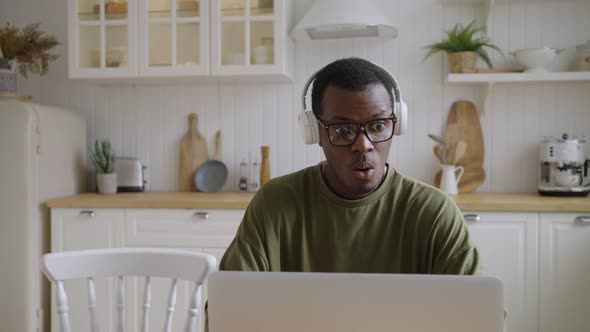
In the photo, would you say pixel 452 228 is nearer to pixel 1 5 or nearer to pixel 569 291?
pixel 569 291

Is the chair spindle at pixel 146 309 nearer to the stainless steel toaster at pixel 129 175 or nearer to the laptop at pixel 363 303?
the laptop at pixel 363 303

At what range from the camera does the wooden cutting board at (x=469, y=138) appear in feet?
10.3

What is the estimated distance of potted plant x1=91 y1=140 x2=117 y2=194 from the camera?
327cm

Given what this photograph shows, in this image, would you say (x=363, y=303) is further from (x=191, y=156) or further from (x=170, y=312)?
(x=191, y=156)

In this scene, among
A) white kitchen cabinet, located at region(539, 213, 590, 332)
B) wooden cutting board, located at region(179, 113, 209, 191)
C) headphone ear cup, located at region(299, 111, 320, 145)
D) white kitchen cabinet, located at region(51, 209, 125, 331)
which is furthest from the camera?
wooden cutting board, located at region(179, 113, 209, 191)

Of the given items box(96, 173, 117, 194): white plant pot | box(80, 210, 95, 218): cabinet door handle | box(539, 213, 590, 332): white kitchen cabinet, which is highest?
box(96, 173, 117, 194): white plant pot

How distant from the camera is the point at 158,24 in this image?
10.2 feet

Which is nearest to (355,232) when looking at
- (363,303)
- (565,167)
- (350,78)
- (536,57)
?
(350,78)

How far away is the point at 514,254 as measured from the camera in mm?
2643

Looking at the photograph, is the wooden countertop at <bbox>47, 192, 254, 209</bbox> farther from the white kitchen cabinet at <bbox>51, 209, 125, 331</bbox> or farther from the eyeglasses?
the eyeglasses

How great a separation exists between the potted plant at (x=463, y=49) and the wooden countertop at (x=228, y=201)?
0.64 meters

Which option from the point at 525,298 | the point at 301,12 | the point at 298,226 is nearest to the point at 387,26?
the point at 301,12

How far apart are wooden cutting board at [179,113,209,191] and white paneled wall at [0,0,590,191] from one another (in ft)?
0.16

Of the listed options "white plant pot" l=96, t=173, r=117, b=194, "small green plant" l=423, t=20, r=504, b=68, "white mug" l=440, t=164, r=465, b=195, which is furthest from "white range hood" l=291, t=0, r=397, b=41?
"white plant pot" l=96, t=173, r=117, b=194
